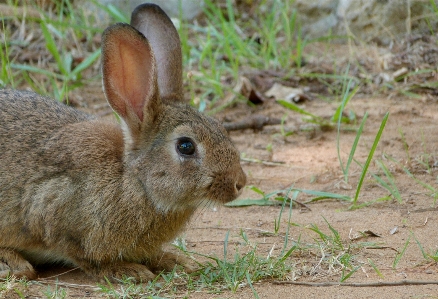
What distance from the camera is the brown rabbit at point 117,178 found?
4.03 metres

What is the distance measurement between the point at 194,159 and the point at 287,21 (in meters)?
4.14

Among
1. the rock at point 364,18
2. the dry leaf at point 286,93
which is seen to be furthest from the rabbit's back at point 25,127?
the rock at point 364,18

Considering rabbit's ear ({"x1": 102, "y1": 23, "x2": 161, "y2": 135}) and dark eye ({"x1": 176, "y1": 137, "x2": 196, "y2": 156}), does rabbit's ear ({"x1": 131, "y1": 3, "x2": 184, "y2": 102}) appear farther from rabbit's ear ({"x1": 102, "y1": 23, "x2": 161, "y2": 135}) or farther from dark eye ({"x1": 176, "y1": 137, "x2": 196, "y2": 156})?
dark eye ({"x1": 176, "y1": 137, "x2": 196, "y2": 156})

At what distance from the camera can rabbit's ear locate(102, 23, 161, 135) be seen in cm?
414

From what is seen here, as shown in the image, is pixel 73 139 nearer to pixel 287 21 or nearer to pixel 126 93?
pixel 126 93

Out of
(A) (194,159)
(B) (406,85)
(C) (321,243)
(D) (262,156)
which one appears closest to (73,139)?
(A) (194,159)

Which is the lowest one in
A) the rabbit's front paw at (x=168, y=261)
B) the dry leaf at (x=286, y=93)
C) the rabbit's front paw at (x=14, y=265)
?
the rabbit's front paw at (x=168, y=261)

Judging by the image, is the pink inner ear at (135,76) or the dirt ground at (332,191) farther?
the pink inner ear at (135,76)

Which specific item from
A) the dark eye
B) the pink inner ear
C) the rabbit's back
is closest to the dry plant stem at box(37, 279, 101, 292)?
the rabbit's back

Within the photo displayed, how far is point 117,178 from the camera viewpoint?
4.13 m

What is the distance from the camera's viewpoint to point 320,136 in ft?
21.5

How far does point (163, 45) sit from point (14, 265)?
163 centimetres

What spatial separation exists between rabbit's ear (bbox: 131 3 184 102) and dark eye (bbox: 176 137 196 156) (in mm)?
556

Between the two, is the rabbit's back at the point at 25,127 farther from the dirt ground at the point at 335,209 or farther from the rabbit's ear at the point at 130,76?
the dirt ground at the point at 335,209
